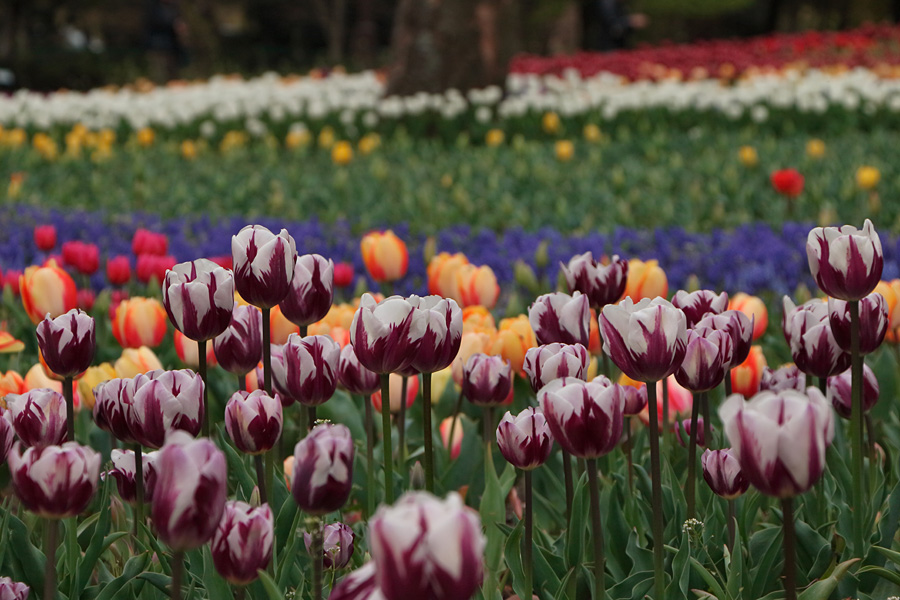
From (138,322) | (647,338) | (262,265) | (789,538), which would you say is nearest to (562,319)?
(647,338)


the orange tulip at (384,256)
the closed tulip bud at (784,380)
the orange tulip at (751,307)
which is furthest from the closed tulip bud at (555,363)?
the orange tulip at (384,256)

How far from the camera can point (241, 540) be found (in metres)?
1.12

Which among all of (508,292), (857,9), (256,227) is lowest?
(508,292)

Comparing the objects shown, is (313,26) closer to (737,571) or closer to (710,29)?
(710,29)

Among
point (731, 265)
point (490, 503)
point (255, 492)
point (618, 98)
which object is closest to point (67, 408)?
point (255, 492)

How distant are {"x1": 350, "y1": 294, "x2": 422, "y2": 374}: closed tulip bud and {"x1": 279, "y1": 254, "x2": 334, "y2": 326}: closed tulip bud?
26 centimetres

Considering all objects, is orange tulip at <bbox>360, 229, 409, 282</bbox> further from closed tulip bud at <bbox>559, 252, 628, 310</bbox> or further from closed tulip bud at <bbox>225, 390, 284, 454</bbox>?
closed tulip bud at <bbox>225, 390, 284, 454</bbox>

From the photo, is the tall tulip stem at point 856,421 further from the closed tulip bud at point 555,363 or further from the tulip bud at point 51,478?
the tulip bud at point 51,478

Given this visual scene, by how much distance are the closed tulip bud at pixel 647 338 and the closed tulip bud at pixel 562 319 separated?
13.0 inches

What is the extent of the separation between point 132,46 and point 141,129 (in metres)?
23.8

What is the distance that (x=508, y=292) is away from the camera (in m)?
3.71

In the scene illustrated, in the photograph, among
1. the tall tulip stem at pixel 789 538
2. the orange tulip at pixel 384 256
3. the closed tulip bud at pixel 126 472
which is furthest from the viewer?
the orange tulip at pixel 384 256

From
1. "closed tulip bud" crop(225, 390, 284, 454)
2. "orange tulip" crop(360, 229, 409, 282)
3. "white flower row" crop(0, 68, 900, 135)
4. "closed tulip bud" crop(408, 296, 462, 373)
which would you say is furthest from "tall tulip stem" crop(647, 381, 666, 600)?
"white flower row" crop(0, 68, 900, 135)

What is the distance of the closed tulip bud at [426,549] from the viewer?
73cm
